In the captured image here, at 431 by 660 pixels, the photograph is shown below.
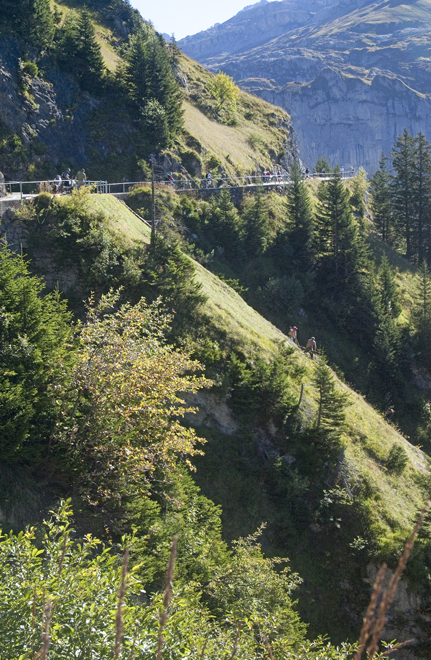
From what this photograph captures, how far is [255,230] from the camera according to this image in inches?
1350

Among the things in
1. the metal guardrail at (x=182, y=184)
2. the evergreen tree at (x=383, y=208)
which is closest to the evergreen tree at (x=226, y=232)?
the metal guardrail at (x=182, y=184)

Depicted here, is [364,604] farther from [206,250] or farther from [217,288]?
[206,250]

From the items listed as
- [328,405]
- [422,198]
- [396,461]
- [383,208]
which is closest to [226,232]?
[328,405]

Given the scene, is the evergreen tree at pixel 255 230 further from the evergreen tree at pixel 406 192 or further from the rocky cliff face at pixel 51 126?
the evergreen tree at pixel 406 192

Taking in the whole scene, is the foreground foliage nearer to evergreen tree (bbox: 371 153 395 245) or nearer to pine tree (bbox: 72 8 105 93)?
pine tree (bbox: 72 8 105 93)

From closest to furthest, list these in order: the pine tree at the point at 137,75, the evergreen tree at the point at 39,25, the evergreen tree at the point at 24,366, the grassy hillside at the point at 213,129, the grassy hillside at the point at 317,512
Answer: the evergreen tree at the point at 24,366 < the grassy hillside at the point at 317,512 < the evergreen tree at the point at 39,25 < the pine tree at the point at 137,75 < the grassy hillside at the point at 213,129

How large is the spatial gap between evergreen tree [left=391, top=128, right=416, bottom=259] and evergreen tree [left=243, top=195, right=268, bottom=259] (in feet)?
71.1

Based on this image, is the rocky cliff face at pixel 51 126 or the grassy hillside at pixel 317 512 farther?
the rocky cliff face at pixel 51 126

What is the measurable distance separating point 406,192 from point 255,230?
2292 cm

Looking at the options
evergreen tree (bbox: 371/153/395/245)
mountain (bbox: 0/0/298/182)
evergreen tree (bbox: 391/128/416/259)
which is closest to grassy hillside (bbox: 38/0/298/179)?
mountain (bbox: 0/0/298/182)

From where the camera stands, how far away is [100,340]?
10703 mm

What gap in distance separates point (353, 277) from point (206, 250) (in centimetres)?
1213

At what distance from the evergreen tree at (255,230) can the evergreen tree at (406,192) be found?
2167 cm

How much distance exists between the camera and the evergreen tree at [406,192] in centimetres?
4756
